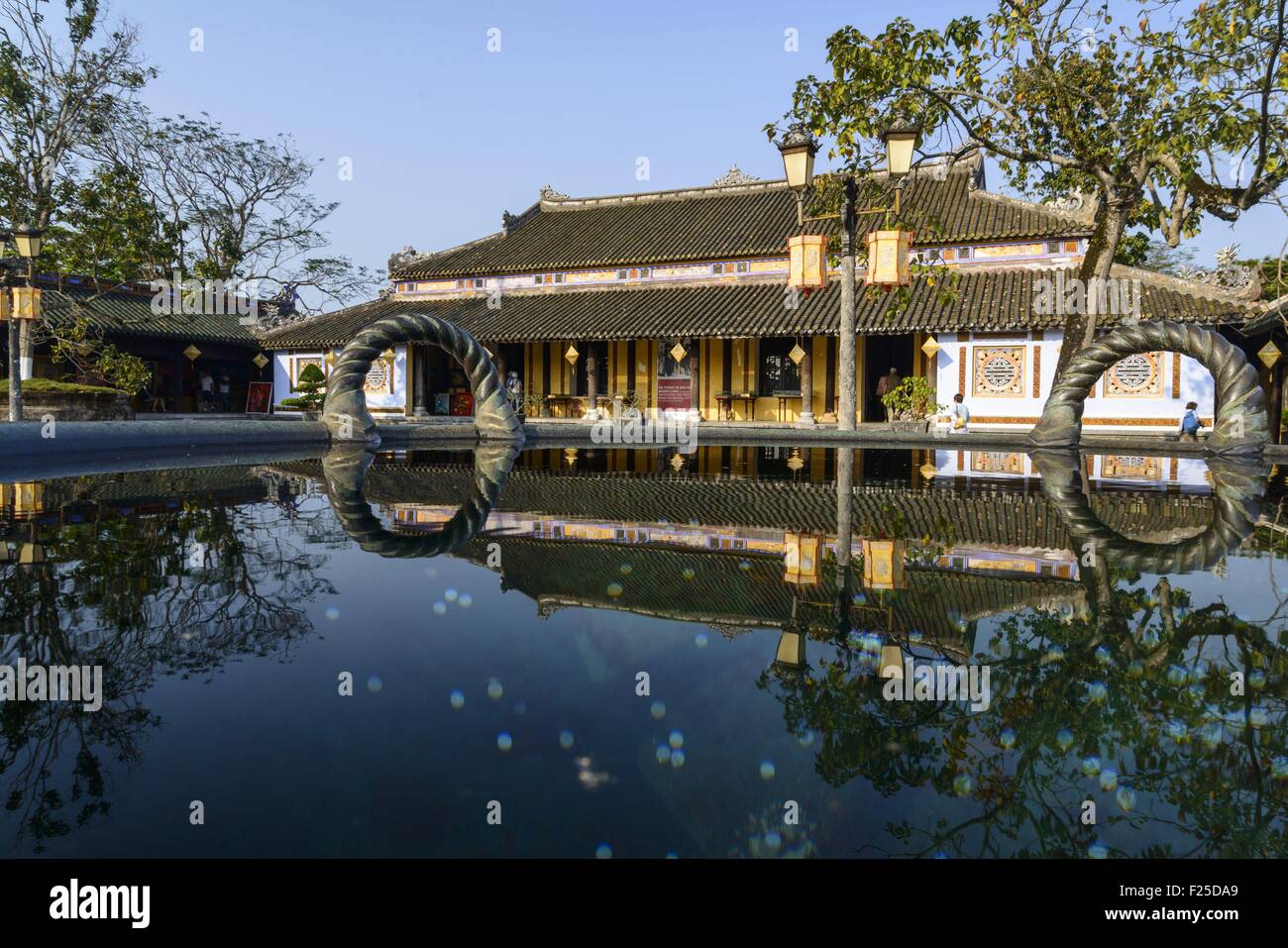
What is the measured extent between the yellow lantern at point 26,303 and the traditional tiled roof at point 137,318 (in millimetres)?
6671

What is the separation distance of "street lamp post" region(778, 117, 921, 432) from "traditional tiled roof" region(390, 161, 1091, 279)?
581cm

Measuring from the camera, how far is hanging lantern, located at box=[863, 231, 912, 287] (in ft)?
34.9

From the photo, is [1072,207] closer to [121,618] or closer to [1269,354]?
[1269,354]

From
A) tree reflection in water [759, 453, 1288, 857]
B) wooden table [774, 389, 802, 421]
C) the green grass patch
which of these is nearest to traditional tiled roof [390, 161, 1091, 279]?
wooden table [774, 389, 802, 421]

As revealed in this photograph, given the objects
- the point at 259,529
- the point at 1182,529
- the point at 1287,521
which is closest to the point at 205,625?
the point at 259,529

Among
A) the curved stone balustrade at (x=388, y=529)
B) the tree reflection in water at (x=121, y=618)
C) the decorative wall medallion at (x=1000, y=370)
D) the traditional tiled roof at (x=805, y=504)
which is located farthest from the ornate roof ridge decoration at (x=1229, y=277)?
the tree reflection in water at (x=121, y=618)

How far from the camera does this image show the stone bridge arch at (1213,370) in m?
9.68

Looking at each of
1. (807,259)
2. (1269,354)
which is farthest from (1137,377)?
(807,259)

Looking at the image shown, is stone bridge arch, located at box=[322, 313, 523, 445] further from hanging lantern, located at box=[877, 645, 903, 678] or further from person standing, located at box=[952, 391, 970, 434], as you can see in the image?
hanging lantern, located at box=[877, 645, 903, 678]

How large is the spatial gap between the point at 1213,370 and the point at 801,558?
8.52 meters

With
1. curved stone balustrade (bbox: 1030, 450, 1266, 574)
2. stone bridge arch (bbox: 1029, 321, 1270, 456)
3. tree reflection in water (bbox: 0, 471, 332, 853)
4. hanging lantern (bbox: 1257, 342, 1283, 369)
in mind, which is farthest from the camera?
hanging lantern (bbox: 1257, 342, 1283, 369)

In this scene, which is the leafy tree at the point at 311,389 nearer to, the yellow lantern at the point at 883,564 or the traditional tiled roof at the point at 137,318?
the traditional tiled roof at the point at 137,318
